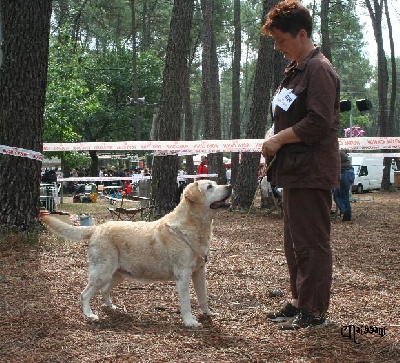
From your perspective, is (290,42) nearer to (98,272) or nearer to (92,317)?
(98,272)

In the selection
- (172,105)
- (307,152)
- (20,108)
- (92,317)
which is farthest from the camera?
(172,105)

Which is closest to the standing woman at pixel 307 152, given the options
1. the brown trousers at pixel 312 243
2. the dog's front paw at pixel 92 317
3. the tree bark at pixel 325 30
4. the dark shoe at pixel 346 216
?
the brown trousers at pixel 312 243

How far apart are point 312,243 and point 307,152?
0.62m

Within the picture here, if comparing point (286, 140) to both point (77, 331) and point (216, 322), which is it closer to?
point (216, 322)

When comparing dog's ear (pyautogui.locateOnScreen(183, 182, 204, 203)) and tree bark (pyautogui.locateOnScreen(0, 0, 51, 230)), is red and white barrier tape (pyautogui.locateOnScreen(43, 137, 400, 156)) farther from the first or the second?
dog's ear (pyautogui.locateOnScreen(183, 182, 204, 203))

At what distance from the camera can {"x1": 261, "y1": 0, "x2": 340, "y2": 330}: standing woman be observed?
12.7ft

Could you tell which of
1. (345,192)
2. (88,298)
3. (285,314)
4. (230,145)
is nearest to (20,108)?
(88,298)

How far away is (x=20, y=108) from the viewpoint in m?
8.06

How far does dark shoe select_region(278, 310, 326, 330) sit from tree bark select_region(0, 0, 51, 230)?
5.12 metres

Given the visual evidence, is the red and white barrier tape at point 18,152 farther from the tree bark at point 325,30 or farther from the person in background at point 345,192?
the tree bark at point 325,30

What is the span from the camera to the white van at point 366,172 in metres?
31.0

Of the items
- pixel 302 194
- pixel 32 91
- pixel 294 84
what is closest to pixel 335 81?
pixel 294 84

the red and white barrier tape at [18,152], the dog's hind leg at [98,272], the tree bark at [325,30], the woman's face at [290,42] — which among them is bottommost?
the dog's hind leg at [98,272]

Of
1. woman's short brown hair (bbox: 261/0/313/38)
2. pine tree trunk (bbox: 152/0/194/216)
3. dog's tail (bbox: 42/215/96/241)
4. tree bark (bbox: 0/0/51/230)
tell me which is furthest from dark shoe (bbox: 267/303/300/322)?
pine tree trunk (bbox: 152/0/194/216)
